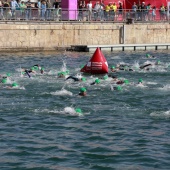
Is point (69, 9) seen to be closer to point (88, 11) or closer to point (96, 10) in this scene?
point (88, 11)

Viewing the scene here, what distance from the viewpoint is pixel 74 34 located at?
160 ft

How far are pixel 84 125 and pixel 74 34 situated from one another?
2771 cm

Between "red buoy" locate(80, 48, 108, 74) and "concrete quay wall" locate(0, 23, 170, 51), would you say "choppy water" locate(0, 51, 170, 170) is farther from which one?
"concrete quay wall" locate(0, 23, 170, 51)

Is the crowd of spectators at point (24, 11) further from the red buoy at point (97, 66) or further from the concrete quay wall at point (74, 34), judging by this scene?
the red buoy at point (97, 66)

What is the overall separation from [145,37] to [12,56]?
14.2 meters

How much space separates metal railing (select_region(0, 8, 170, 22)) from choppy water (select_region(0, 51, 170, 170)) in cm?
1163

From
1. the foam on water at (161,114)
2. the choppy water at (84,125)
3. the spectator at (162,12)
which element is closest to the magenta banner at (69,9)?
the spectator at (162,12)

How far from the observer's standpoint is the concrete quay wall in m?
45.4

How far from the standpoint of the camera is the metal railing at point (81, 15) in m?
44.0

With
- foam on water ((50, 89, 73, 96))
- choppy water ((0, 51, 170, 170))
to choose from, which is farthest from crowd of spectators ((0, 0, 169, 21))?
foam on water ((50, 89, 73, 96))

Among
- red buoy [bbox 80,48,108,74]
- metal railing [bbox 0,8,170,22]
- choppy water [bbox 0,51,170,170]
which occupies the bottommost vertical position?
choppy water [bbox 0,51,170,170]

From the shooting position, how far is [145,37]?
53.4 metres

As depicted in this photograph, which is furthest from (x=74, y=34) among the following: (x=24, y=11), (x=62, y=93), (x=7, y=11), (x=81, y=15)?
(x=62, y=93)

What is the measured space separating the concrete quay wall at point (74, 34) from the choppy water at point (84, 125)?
12534 mm
